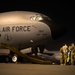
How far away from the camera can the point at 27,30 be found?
23.8 meters

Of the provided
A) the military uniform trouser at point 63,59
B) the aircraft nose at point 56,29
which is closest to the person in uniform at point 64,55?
the military uniform trouser at point 63,59

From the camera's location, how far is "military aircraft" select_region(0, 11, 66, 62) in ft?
76.5

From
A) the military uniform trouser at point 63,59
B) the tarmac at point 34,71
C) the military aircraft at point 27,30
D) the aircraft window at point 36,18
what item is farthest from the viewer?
the aircraft window at point 36,18

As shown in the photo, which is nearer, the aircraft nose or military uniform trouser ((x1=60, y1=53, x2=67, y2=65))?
military uniform trouser ((x1=60, y1=53, x2=67, y2=65))

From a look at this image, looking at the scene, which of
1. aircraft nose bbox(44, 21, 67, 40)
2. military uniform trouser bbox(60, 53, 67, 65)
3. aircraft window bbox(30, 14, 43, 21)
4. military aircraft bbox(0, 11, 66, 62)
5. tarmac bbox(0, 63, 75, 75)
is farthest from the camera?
aircraft window bbox(30, 14, 43, 21)

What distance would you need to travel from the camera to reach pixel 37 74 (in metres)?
9.09

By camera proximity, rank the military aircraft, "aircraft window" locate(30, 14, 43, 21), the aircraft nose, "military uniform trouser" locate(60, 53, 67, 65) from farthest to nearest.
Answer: "aircraft window" locate(30, 14, 43, 21), the military aircraft, the aircraft nose, "military uniform trouser" locate(60, 53, 67, 65)

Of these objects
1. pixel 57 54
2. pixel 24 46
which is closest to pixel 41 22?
pixel 24 46

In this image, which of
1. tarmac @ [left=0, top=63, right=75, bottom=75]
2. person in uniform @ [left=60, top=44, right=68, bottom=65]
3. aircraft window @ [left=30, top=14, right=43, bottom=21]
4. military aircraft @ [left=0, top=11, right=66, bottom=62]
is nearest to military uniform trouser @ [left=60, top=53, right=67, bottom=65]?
person in uniform @ [left=60, top=44, right=68, bottom=65]

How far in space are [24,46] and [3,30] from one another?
250cm

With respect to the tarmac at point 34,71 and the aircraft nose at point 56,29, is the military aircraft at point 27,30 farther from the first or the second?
the tarmac at point 34,71

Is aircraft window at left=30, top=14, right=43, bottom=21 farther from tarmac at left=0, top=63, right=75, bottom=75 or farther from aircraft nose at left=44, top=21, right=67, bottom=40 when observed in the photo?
tarmac at left=0, top=63, right=75, bottom=75

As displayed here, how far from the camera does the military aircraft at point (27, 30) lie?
2333 cm

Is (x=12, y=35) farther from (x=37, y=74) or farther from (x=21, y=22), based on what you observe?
(x=37, y=74)
